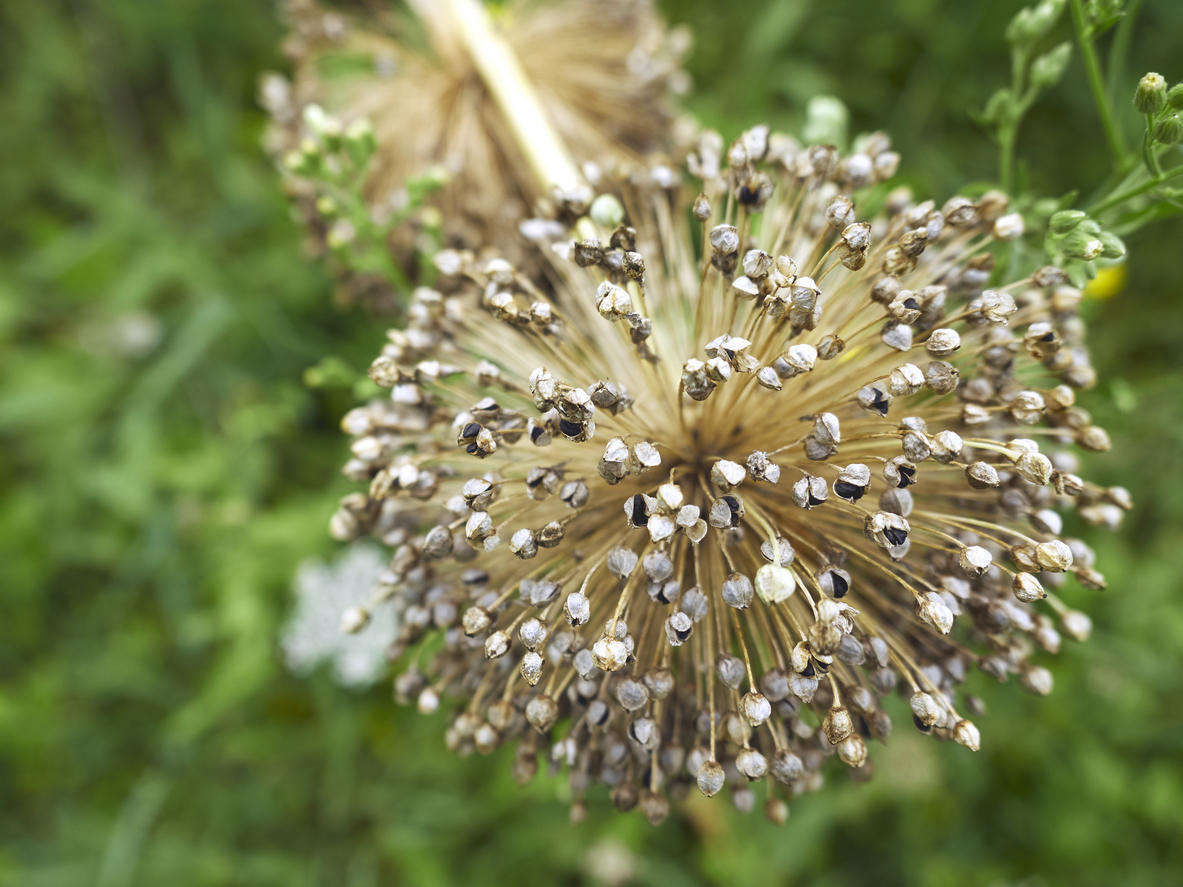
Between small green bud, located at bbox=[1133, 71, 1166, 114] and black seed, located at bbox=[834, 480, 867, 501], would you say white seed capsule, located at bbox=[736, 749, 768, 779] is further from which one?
small green bud, located at bbox=[1133, 71, 1166, 114]

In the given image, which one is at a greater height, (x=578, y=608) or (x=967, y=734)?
(x=578, y=608)

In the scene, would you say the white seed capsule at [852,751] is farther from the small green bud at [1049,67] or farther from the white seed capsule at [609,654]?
the small green bud at [1049,67]

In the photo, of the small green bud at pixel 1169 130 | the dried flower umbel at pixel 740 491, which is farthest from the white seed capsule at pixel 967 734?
the small green bud at pixel 1169 130

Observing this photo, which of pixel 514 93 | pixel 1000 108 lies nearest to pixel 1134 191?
pixel 1000 108

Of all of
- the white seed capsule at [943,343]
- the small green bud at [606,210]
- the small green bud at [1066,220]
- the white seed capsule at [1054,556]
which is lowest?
the white seed capsule at [1054,556]

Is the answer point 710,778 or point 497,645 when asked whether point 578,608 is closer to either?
point 497,645

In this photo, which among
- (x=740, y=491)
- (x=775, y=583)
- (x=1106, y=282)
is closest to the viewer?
(x=775, y=583)
